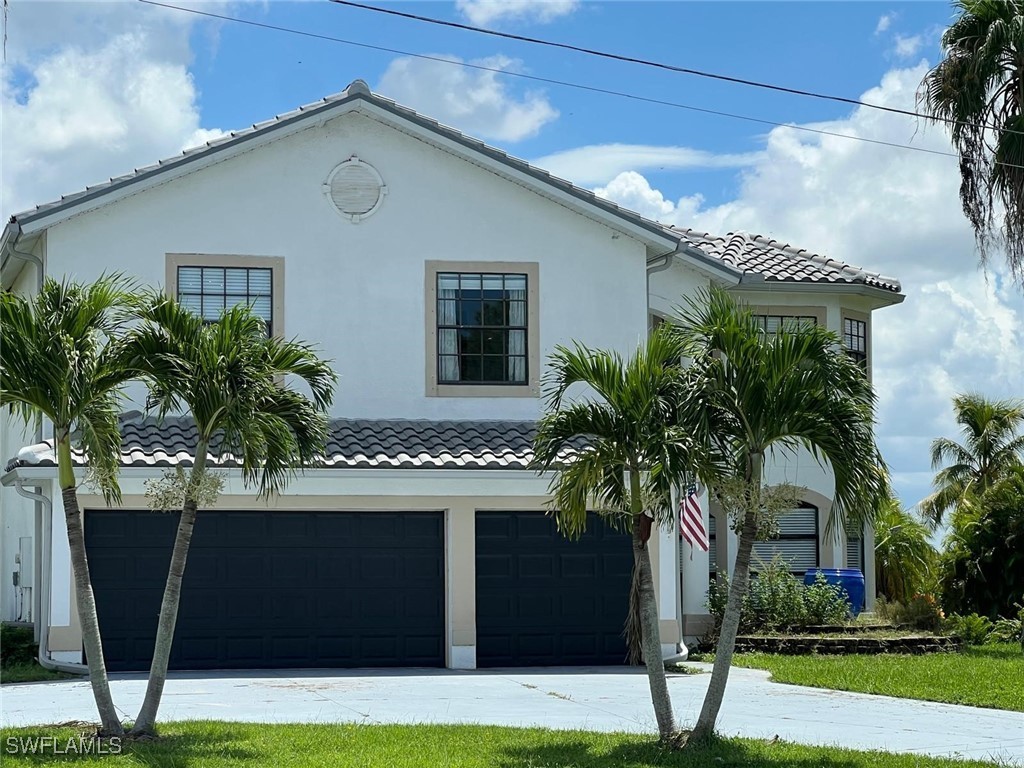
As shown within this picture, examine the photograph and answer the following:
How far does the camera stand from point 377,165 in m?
20.5

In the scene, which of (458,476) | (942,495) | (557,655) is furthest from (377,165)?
(942,495)

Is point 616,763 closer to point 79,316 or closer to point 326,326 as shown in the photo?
point 79,316

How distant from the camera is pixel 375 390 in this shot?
2025 cm

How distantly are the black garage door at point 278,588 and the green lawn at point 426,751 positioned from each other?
6270 mm

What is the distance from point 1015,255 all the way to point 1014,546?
7180 mm

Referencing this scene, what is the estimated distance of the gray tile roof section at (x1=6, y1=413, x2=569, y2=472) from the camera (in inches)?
725

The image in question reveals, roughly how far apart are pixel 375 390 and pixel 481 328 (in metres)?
1.90

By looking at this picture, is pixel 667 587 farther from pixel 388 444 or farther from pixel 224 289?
pixel 224 289

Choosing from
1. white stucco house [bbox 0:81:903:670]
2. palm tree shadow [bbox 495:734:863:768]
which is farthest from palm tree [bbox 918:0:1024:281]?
palm tree shadow [bbox 495:734:863:768]

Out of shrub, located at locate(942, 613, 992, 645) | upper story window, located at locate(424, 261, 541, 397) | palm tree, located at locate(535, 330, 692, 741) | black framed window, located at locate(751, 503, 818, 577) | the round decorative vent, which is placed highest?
the round decorative vent

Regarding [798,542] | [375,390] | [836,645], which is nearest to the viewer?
[375,390]

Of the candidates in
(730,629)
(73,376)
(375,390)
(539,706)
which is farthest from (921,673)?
(73,376)

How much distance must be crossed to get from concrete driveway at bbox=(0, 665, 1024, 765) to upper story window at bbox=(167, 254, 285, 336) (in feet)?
17.2

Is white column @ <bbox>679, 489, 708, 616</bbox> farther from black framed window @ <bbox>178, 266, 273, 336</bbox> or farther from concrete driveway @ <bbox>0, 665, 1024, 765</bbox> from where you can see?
black framed window @ <bbox>178, 266, 273, 336</bbox>
